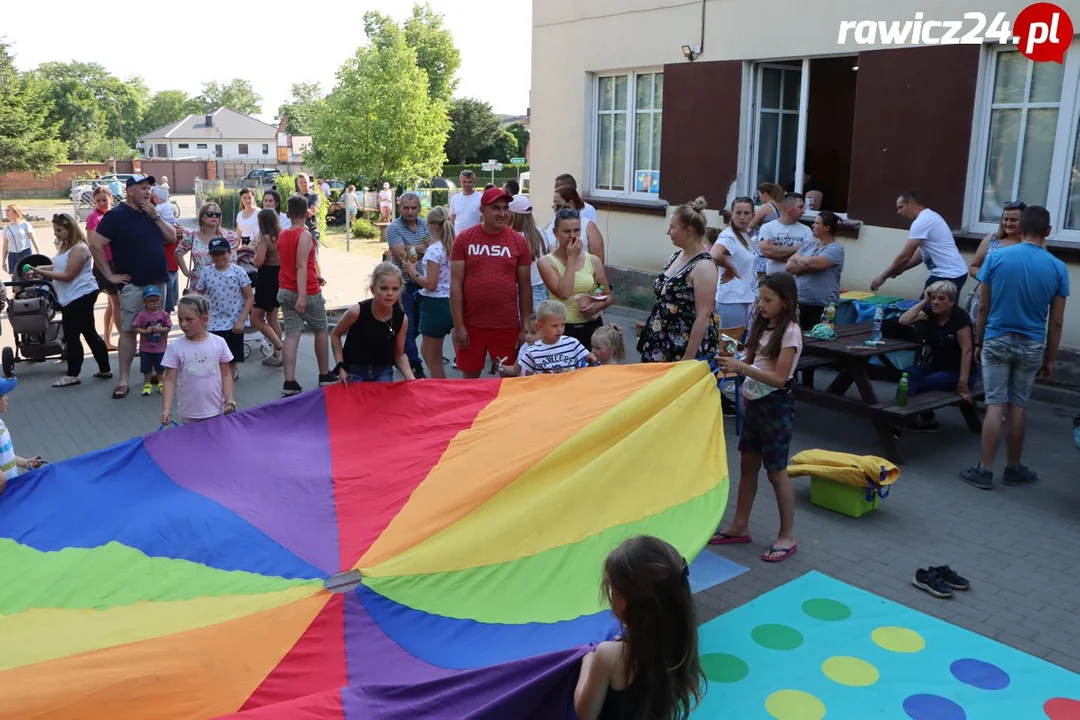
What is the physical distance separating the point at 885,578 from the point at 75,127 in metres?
93.4

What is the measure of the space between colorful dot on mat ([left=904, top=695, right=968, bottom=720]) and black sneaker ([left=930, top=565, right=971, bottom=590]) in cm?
115

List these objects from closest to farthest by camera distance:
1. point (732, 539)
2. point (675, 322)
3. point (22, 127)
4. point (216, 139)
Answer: point (732, 539)
point (675, 322)
point (22, 127)
point (216, 139)

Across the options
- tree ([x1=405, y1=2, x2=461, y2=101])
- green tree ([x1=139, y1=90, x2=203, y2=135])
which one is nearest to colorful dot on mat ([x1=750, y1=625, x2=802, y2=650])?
tree ([x1=405, y1=2, x2=461, y2=101])

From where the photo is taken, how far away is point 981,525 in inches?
223

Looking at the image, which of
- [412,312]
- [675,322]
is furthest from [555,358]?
[412,312]

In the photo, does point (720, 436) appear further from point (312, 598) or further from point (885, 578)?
point (312, 598)

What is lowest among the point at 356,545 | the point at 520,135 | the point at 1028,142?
the point at 356,545

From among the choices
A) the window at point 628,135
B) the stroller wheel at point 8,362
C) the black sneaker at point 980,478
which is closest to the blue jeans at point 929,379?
the black sneaker at point 980,478

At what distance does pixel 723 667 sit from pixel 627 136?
9.90 m

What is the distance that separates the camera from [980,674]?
13.0 ft

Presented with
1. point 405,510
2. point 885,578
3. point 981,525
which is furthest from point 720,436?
point 981,525

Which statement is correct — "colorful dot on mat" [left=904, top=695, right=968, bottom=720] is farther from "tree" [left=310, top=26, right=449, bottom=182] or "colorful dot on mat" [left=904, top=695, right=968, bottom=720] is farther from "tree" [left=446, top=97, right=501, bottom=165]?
"tree" [left=446, top=97, right=501, bottom=165]

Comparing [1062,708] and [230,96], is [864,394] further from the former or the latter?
[230,96]

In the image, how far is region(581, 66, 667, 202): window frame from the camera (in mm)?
12586
